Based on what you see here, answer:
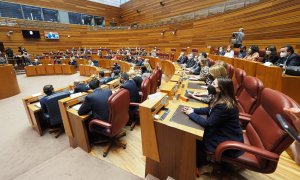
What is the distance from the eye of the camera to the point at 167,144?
4.76 feet

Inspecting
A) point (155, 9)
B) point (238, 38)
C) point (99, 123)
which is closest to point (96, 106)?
point (99, 123)

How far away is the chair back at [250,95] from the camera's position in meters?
1.73

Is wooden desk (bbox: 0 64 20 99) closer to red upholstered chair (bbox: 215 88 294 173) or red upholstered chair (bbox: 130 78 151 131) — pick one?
red upholstered chair (bbox: 130 78 151 131)

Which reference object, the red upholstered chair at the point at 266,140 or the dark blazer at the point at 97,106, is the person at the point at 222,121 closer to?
the red upholstered chair at the point at 266,140

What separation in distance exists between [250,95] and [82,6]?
57.5 feet

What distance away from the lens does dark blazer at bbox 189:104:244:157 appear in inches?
52.3

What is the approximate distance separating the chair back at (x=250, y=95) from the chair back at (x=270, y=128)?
0.30 metres

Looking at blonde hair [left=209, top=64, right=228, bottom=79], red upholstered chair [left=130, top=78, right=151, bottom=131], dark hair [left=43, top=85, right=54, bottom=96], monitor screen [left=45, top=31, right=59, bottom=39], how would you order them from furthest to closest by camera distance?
monitor screen [left=45, top=31, right=59, bottom=39], dark hair [left=43, top=85, right=54, bottom=96], red upholstered chair [left=130, top=78, right=151, bottom=131], blonde hair [left=209, top=64, right=228, bottom=79]

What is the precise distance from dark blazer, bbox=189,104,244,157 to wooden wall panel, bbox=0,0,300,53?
17.0 ft

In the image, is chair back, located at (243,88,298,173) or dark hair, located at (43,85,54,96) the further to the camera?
dark hair, located at (43,85,54,96)

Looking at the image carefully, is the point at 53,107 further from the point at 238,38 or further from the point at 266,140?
the point at 238,38

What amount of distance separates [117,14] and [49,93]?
18.3 m

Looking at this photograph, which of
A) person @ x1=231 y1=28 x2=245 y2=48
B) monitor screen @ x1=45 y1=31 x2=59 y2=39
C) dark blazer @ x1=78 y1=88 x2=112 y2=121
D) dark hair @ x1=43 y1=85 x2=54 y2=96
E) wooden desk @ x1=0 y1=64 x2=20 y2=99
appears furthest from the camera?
monitor screen @ x1=45 y1=31 x2=59 y2=39

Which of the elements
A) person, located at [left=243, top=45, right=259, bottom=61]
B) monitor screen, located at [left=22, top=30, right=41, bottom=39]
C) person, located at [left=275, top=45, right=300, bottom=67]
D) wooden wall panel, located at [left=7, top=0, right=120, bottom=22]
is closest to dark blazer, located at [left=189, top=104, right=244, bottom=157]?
person, located at [left=275, top=45, right=300, bottom=67]
